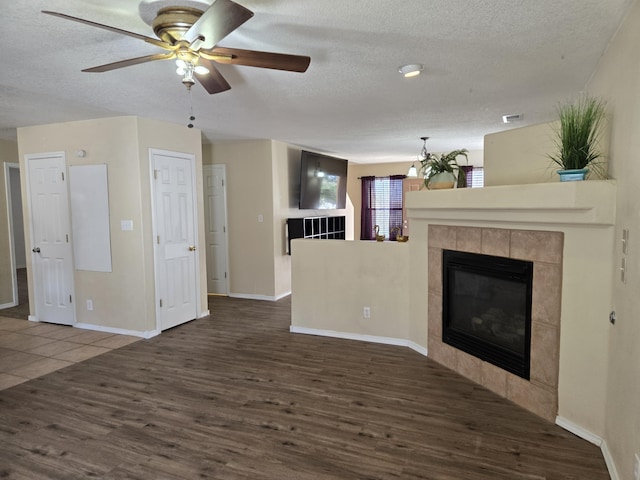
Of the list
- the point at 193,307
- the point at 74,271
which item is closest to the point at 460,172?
the point at 193,307

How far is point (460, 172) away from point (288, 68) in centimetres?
194

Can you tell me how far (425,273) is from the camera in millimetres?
3715

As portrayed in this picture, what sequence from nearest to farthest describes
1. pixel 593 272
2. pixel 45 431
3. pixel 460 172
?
pixel 593 272
pixel 45 431
pixel 460 172

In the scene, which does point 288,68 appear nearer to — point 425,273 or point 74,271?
point 425,273

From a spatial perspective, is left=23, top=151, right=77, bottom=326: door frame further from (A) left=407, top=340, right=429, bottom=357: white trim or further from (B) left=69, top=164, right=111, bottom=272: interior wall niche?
(A) left=407, top=340, right=429, bottom=357: white trim

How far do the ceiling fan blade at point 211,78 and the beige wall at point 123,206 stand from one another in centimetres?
201

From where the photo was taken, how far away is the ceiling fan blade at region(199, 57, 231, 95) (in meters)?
2.30

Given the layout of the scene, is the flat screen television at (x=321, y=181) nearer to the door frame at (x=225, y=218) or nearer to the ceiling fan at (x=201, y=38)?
the door frame at (x=225, y=218)

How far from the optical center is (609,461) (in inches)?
83.4

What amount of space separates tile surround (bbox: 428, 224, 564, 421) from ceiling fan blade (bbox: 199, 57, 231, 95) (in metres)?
2.18

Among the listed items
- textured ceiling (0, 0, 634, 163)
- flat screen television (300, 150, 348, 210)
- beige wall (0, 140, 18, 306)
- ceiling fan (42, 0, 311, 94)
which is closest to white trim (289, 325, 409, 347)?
textured ceiling (0, 0, 634, 163)

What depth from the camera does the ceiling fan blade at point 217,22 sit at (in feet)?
5.05

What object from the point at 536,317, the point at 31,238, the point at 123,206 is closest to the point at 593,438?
the point at 536,317

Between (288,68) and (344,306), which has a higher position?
(288,68)
